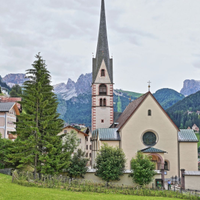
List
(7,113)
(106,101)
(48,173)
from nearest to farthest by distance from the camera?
(48,173) → (7,113) → (106,101)

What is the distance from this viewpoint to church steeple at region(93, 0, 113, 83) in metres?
61.3

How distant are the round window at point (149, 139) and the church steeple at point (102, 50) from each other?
18006 millimetres

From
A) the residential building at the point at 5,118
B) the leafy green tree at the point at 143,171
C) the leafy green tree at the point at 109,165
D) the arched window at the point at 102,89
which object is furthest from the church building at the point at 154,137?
the residential building at the point at 5,118

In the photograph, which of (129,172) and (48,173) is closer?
(48,173)

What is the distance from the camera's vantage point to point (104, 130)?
4781cm

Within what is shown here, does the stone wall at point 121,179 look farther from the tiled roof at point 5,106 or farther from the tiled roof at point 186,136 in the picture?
the tiled roof at point 5,106

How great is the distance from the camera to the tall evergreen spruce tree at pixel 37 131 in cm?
3098

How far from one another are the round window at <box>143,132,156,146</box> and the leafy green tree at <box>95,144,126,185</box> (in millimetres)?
10143

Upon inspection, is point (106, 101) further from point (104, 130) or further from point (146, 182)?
point (146, 182)

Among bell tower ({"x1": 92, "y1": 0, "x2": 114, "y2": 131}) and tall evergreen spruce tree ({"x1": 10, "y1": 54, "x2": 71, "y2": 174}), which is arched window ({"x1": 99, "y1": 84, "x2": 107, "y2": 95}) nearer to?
bell tower ({"x1": 92, "y1": 0, "x2": 114, "y2": 131})

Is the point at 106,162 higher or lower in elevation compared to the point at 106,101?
lower

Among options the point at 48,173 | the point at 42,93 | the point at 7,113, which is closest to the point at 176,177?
the point at 48,173

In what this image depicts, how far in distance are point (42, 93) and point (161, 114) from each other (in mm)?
20824

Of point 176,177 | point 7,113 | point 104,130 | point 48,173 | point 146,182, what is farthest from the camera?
point 7,113
